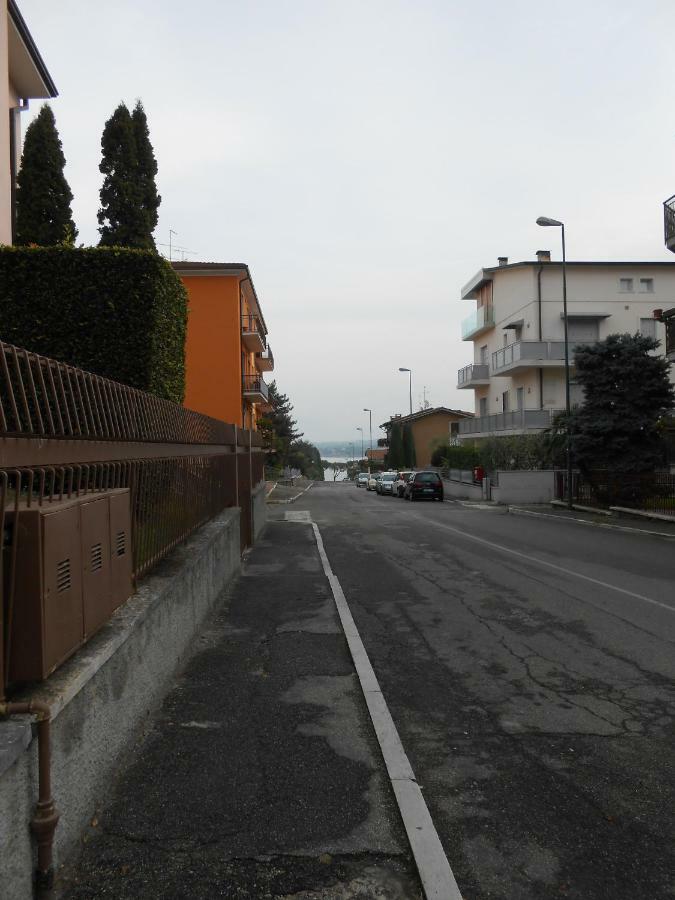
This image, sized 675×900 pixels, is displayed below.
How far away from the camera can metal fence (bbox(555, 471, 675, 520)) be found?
2056 centimetres

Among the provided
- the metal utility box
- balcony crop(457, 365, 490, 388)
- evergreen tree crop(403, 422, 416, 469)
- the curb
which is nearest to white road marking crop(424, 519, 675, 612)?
the curb

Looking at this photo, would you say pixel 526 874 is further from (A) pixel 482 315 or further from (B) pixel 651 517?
(A) pixel 482 315

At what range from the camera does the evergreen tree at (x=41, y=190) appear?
17641 mm

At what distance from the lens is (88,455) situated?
407 centimetres

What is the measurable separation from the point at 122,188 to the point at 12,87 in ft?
12.0

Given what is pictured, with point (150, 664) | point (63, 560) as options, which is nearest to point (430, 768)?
point (150, 664)

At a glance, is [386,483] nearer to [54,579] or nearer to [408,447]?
[408,447]

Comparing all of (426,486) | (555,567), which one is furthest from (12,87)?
(426,486)

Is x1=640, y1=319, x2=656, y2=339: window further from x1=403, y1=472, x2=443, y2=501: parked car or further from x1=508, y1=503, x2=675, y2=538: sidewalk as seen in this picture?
x1=508, y1=503, x2=675, y2=538: sidewalk

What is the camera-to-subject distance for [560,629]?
7.26 meters

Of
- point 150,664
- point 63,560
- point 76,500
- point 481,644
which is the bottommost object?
point 481,644

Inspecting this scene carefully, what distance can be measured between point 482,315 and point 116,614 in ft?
141

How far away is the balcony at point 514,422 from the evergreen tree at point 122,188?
20917 mm

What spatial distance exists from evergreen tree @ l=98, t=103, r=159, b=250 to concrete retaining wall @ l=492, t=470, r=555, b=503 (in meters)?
19.0
